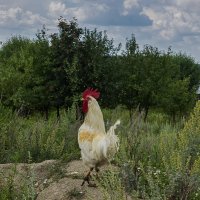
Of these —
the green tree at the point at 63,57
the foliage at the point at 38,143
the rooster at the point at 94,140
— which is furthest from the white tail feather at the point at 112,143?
the green tree at the point at 63,57

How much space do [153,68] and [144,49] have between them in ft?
9.04

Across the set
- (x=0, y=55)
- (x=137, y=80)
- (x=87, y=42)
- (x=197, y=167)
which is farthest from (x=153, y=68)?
(x=197, y=167)

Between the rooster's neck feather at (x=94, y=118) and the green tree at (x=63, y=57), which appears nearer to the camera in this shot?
the rooster's neck feather at (x=94, y=118)

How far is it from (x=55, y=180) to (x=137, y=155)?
1259 millimetres

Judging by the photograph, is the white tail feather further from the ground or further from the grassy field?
the ground

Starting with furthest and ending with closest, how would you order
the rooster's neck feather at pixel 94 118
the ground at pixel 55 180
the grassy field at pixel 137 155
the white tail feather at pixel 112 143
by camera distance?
the rooster's neck feather at pixel 94 118 < the ground at pixel 55 180 < the white tail feather at pixel 112 143 < the grassy field at pixel 137 155

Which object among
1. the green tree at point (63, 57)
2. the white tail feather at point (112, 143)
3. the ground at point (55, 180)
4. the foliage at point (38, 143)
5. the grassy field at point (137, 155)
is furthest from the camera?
the green tree at point (63, 57)

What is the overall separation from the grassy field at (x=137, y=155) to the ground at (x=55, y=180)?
0.23 m

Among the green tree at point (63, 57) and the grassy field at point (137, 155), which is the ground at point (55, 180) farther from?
the green tree at point (63, 57)

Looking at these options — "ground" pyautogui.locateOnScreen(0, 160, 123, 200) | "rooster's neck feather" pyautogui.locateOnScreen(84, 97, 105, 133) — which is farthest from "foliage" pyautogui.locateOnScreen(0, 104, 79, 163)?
"rooster's neck feather" pyautogui.locateOnScreen(84, 97, 105, 133)

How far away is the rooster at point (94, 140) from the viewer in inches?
258

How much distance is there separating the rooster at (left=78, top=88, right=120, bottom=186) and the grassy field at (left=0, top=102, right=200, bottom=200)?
0.19 meters

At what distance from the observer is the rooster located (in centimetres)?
656

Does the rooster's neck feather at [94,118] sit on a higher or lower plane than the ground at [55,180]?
higher
